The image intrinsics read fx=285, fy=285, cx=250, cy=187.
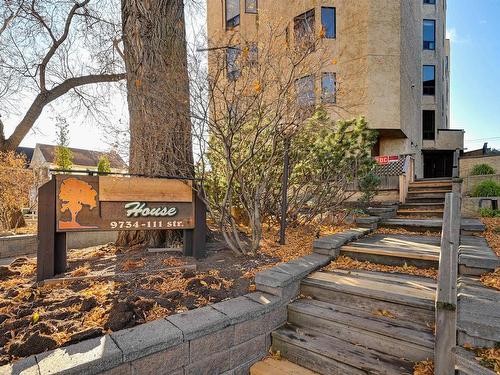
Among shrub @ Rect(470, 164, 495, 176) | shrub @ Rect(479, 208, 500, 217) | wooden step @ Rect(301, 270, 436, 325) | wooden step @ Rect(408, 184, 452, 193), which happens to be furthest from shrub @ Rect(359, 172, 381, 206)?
shrub @ Rect(470, 164, 495, 176)

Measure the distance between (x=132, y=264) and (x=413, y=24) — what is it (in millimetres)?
17393

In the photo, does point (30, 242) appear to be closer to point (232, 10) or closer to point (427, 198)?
point (427, 198)

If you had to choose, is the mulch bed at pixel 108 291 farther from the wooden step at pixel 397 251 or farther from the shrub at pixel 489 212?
the shrub at pixel 489 212

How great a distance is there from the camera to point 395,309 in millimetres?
2582

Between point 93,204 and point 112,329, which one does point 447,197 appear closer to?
point 112,329

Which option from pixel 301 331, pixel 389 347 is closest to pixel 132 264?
pixel 301 331

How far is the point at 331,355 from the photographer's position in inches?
92.0

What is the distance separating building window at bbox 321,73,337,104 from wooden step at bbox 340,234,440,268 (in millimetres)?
2322

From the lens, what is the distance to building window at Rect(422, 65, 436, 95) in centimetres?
1894

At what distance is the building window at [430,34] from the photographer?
19.0 metres

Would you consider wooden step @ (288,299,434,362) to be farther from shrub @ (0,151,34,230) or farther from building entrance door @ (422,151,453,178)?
building entrance door @ (422,151,453,178)

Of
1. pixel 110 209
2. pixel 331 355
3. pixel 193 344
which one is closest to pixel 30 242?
pixel 110 209

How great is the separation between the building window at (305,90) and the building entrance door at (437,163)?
60.2 ft

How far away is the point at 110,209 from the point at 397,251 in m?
3.63
